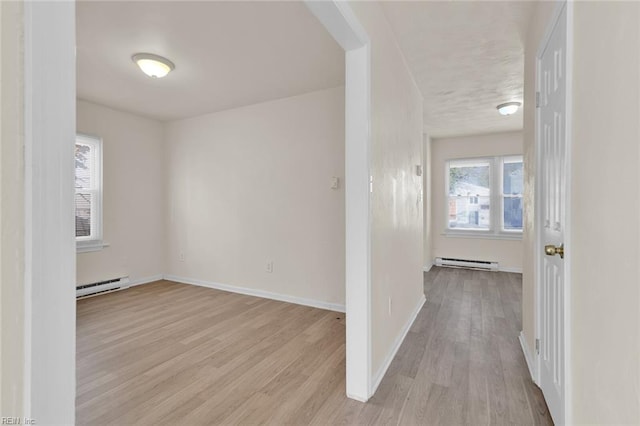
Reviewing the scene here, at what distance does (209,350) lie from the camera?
2475 millimetres

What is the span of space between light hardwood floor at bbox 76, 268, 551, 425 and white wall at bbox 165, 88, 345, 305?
57cm

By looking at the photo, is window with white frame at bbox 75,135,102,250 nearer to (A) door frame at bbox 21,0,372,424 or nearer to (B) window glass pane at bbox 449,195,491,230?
(A) door frame at bbox 21,0,372,424

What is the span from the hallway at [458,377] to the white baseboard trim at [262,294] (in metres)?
1.02

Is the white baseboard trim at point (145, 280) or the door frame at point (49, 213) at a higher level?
the door frame at point (49, 213)

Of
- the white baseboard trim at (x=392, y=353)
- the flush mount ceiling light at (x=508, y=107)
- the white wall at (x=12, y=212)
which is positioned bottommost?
the white baseboard trim at (x=392, y=353)

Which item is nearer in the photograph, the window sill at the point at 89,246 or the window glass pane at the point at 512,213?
the window sill at the point at 89,246

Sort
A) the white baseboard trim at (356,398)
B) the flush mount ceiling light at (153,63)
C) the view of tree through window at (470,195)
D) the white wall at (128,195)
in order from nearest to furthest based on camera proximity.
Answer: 1. the white baseboard trim at (356,398)
2. the flush mount ceiling light at (153,63)
3. the white wall at (128,195)
4. the view of tree through window at (470,195)

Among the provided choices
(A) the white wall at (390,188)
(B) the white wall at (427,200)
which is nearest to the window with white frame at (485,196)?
(B) the white wall at (427,200)

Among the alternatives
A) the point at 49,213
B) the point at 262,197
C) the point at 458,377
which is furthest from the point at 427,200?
the point at 49,213

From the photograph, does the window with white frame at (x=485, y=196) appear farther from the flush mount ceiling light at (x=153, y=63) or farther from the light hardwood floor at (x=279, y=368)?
the flush mount ceiling light at (x=153, y=63)

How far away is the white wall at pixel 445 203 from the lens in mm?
5289

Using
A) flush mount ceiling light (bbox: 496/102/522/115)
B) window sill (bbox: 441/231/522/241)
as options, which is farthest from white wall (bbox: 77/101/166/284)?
window sill (bbox: 441/231/522/241)

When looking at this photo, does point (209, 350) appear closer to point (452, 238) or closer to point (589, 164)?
point (589, 164)

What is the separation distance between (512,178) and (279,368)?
531cm
